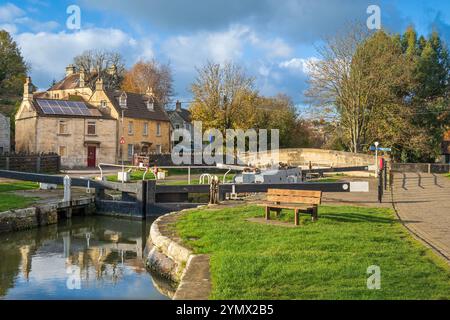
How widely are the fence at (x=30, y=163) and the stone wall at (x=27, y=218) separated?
1501 cm

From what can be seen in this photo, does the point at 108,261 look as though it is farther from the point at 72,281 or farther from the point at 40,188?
the point at 40,188

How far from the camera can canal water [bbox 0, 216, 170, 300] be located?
10.5 meters

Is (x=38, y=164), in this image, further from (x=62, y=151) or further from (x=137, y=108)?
(x=137, y=108)

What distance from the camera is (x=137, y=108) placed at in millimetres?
50688

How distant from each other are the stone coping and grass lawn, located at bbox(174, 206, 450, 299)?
191 mm

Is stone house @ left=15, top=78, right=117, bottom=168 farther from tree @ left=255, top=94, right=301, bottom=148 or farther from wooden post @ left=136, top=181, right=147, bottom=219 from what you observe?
wooden post @ left=136, top=181, right=147, bottom=219

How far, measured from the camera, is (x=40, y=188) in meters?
25.8

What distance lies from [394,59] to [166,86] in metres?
42.4

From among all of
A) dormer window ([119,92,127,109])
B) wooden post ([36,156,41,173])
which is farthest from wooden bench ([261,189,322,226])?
dormer window ([119,92,127,109])

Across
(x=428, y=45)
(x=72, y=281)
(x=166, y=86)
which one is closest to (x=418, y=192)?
(x=72, y=281)

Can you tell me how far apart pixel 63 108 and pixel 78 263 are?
113 feet

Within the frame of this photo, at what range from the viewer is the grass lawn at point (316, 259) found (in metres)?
6.93

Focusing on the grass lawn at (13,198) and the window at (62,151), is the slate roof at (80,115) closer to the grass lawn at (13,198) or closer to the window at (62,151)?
the window at (62,151)

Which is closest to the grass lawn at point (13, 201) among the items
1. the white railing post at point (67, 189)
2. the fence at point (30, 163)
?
the white railing post at point (67, 189)
